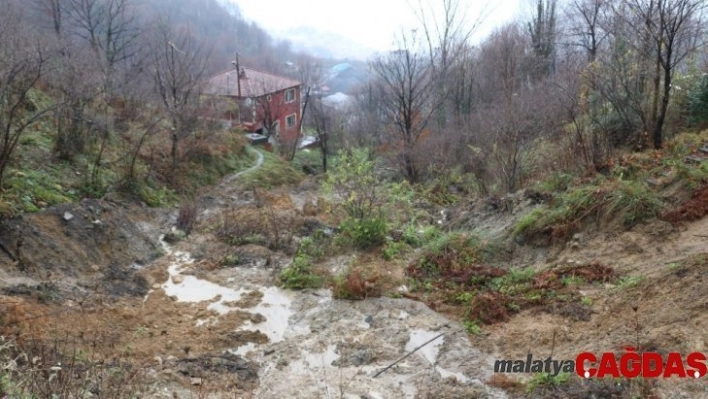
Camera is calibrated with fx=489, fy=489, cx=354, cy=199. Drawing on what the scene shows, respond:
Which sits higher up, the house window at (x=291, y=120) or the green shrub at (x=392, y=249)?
the house window at (x=291, y=120)

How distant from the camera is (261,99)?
28.9 meters

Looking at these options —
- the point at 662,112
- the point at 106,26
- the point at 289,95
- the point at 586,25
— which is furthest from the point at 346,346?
the point at 289,95

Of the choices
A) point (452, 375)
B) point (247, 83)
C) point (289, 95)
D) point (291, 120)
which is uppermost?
point (247, 83)

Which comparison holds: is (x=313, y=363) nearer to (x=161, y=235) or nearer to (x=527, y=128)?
(x=161, y=235)

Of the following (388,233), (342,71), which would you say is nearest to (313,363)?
(388,233)

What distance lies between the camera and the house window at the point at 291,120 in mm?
34034

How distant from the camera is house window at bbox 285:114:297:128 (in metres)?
34.0

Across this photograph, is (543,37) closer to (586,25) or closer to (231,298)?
(586,25)

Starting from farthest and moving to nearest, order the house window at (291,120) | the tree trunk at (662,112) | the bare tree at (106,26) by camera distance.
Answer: the house window at (291,120), the bare tree at (106,26), the tree trunk at (662,112)

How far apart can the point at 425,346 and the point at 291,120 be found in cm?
3037

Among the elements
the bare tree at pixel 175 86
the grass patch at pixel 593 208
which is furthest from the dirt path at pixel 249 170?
the grass patch at pixel 593 208

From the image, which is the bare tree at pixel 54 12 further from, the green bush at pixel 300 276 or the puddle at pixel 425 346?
the puddle at pixel 425 346

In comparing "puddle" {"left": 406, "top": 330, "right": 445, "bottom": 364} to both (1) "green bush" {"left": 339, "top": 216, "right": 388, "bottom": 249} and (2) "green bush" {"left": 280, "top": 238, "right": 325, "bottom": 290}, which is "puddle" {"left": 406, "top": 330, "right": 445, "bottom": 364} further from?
(1) "green bush" {"left": 339, "top": 216, "right": 388, "bottom": 249}

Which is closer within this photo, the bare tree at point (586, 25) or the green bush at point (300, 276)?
the green bush at point (300, 276)
